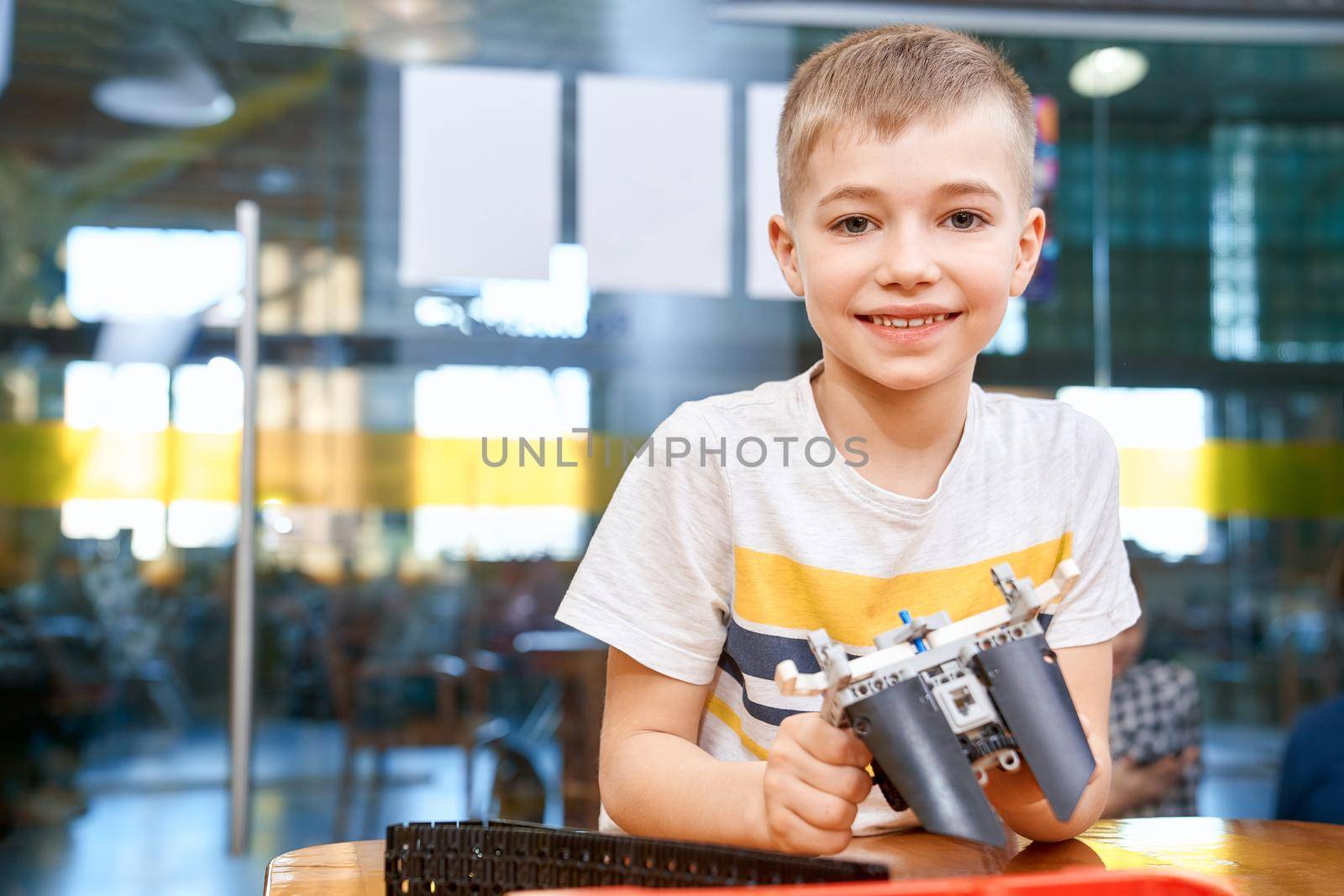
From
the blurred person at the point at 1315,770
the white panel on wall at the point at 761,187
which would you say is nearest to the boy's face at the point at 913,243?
the blurred person at the point at 1315,770

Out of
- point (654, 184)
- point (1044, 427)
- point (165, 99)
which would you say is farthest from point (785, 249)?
point (165, 99)

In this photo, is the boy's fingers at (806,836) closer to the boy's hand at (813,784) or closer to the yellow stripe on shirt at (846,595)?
the boy's hand at (813,784)

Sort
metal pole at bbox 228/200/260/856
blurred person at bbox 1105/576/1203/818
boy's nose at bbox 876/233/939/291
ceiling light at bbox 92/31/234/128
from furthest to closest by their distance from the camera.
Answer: ceiling light at bbox 92/31/234/128, metal pole at bbox 228/200/260/856, blurred person at bbox 1105/576/1203/818, boy's nose at bbox 876/233/939/291

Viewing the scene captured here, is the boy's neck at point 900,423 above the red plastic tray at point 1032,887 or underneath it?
above

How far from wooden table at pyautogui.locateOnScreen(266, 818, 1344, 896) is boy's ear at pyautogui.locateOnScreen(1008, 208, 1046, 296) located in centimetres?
36

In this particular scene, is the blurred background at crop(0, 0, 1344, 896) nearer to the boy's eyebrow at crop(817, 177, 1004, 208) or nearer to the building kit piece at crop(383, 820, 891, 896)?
the boy's eyebrow at crop(817, 177, 1004, 208)

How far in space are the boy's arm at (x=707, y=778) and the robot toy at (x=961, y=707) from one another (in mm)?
57

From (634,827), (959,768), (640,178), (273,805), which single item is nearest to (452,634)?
(273,805)

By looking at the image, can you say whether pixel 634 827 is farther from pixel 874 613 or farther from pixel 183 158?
pixel 183 158

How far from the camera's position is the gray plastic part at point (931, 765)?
1.54ft

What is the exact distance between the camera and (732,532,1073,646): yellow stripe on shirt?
0.78m

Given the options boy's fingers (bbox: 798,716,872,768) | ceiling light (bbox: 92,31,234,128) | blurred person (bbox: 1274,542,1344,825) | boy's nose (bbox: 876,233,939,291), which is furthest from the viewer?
ceiling light (bbox: 92,31,234,128)

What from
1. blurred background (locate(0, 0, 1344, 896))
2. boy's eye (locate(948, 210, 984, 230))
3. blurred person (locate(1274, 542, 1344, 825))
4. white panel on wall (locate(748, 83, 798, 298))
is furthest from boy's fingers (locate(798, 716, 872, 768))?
white panel on wall (locate(748, 83, 798, 298))

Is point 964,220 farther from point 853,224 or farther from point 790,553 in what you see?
Result: point 790,553
